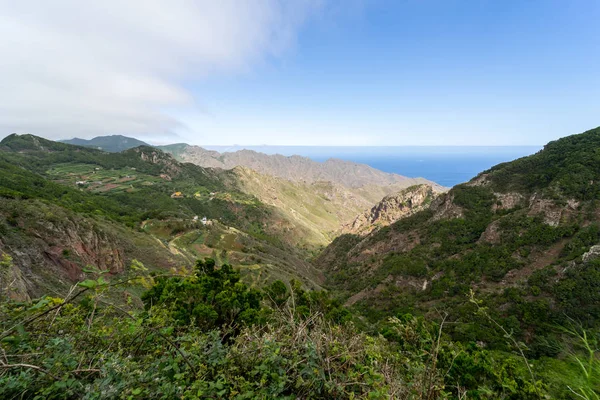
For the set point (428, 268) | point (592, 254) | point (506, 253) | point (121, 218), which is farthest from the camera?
point (428, 268)

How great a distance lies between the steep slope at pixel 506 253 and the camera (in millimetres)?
32844

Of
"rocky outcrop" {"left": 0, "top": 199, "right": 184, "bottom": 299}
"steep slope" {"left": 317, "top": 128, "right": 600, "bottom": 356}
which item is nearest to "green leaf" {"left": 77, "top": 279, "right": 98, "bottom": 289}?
"rocky outcrop" {"left": 0, "top": 199, "right": 184, "bottom": 299}

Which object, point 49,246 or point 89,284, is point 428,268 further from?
point 89,284

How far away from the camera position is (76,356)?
131 inches

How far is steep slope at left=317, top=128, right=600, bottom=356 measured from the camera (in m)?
32.8

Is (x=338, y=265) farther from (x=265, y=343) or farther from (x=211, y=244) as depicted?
(x=265, y=343)

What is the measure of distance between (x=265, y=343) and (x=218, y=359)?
2.45ft

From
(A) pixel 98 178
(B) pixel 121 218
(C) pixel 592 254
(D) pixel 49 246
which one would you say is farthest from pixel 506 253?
(A) pixel 98 178

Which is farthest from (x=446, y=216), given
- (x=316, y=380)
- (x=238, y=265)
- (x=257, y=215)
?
(x=257, y=215)

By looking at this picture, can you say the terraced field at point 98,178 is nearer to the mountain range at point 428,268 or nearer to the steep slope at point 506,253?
the mountain range at point 428,268

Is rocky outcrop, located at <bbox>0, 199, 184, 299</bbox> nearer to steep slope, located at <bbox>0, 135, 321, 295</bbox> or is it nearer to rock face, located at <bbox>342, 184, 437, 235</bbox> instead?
steep slope, located at <bbox>0, 135, 321, 295</bbox>

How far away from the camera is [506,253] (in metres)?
45.2

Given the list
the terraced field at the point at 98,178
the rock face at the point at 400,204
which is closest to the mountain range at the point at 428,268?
the terraced field at the point at 98,178

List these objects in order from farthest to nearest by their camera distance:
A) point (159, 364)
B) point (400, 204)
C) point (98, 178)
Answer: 1. point (400, 204)
2. point (98, 178)
3. point (159, 364)
